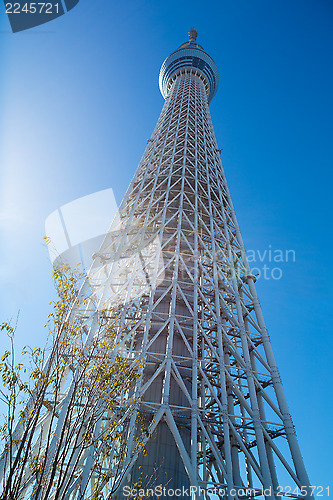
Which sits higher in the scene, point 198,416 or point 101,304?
point 101,304

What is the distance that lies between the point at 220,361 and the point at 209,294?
4.26 metres

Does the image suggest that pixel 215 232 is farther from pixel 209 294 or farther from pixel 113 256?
pixel 113 256

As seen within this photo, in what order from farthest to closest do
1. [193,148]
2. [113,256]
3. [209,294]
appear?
[193,148] < [113,256] < [209,294]

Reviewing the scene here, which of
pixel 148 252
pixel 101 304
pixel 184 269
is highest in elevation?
pixel 148 252

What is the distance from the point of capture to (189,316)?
54.8 feet

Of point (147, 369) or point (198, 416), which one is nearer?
point (198, 416)

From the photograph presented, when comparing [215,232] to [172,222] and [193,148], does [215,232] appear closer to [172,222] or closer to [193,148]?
[172,222]

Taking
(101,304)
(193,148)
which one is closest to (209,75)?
(193,148)

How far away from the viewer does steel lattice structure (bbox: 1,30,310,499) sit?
11781mm

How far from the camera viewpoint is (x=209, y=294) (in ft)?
56.7

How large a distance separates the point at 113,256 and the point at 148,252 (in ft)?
6.68

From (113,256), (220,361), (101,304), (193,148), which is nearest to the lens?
(220,361)

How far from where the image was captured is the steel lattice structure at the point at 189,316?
38.7ft

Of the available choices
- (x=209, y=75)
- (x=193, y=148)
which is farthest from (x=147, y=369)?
(x=209, y=75)
